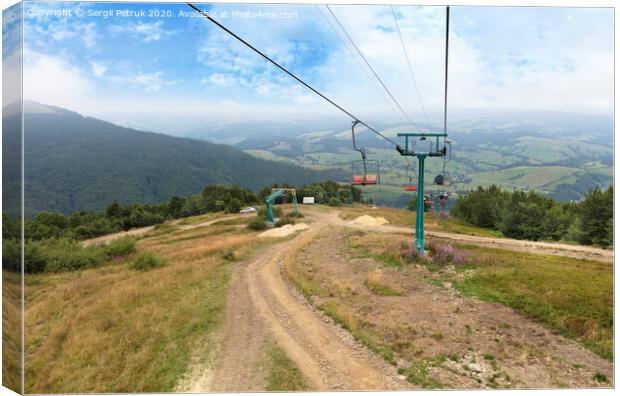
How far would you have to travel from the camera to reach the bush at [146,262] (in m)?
19.4

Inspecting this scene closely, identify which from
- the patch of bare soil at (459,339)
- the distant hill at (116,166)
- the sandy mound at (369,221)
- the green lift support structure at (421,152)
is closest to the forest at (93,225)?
the distant hill at (116,166)

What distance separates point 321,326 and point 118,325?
21.4 ft

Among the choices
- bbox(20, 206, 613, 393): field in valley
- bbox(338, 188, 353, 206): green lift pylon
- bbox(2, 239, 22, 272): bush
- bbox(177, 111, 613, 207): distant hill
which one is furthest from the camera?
bbox(338, 188, 353, 206): green lift pylon

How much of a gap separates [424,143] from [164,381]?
14056 mm

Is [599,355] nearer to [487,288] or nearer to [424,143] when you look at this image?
[487,288]

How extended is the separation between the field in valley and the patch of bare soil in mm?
40

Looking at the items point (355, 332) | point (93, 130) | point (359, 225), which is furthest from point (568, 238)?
point (93, 130)

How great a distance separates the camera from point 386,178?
235ft

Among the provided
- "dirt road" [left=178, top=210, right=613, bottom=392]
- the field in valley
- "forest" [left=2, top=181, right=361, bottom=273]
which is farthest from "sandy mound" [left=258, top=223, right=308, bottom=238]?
"dirt road" [left=178, top=210, right=613, bottom=392]

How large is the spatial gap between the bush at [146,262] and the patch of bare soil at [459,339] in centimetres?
910

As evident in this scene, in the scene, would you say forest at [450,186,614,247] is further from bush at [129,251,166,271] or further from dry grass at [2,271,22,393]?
dry grass at [2,271,22,393]

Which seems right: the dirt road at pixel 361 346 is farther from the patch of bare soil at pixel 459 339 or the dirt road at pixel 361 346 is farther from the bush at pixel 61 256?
the bush at pixel 61 256

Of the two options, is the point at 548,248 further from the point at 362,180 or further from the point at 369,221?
the point at 369,221

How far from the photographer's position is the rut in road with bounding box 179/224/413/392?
938cm
